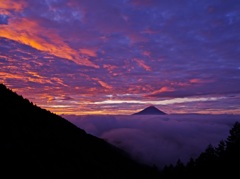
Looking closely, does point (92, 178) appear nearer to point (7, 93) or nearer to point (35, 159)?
point (35, 159)

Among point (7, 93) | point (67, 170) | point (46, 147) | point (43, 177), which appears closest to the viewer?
point (43, 177)

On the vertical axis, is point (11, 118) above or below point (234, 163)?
above

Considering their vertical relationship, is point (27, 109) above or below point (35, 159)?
above

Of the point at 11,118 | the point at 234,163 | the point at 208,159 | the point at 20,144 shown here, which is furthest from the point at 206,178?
the point at 11,118

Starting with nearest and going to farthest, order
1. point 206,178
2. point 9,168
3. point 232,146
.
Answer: point 9,168 → point 206,178 → point 232,146

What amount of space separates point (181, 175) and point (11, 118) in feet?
170

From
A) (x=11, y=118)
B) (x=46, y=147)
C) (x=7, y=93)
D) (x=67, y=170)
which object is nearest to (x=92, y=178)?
(x=67, y=170)

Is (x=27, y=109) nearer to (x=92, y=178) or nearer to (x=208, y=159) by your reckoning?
(x=92, y=178)

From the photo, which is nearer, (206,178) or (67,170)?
(206,178)

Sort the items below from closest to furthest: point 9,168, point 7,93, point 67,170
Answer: point 9,168 < point 67,170 < point 7,93

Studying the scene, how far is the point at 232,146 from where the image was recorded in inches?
2298

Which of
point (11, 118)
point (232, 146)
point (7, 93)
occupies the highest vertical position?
point (7, 93)

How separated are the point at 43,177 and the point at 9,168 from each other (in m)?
7.36

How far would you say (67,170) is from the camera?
63.8 metres
